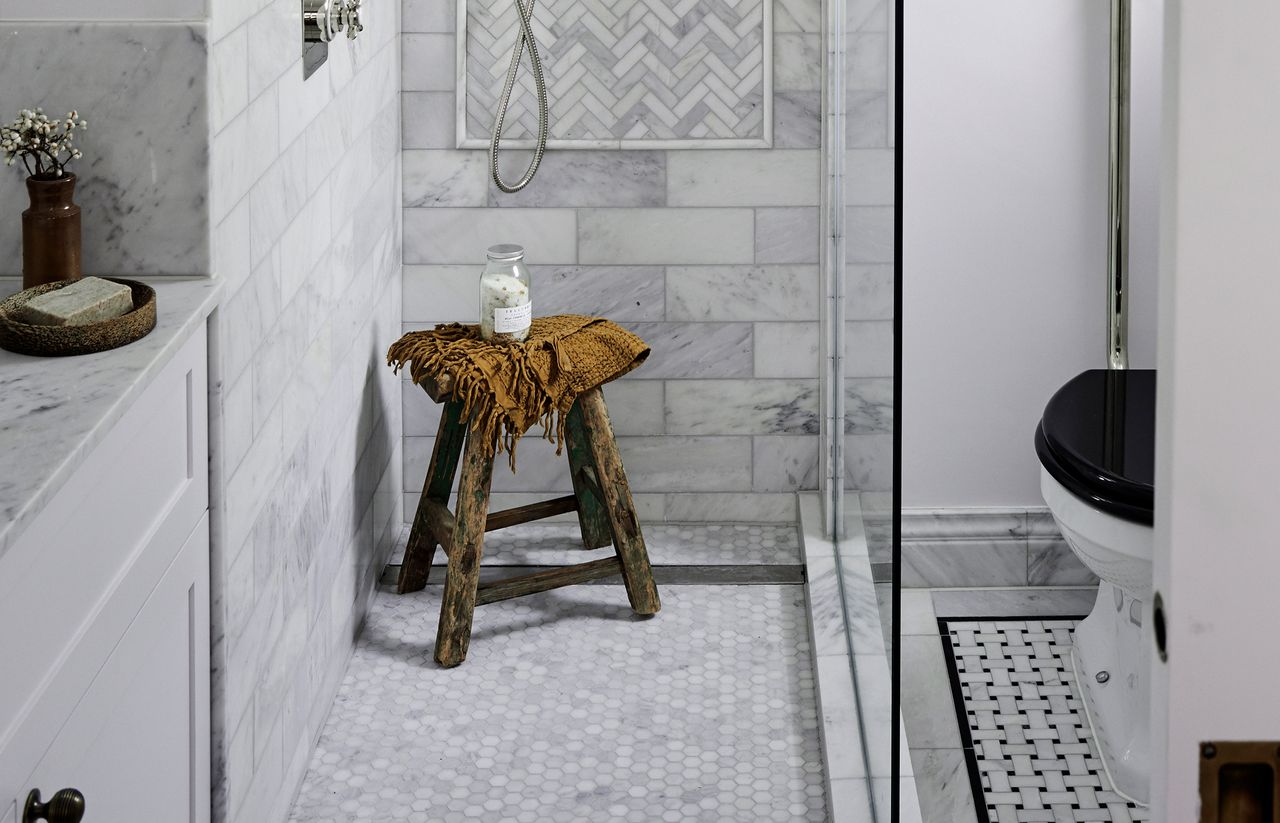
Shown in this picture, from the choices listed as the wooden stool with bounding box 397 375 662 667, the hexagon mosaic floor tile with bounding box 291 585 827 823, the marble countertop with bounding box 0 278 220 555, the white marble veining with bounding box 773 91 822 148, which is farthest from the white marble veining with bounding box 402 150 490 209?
the marble countertop with bounding box 0 278 220 555

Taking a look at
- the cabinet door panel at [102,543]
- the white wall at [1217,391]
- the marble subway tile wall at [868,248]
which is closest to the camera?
the white wall at [1217,391]

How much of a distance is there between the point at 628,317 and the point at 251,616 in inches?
52.7

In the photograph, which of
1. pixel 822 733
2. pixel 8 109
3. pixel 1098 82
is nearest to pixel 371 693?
pixel 822 733

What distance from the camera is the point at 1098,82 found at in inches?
105

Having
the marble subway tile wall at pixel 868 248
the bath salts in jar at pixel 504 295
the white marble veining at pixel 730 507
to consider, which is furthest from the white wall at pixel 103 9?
the white marble veining at pixel 730 507

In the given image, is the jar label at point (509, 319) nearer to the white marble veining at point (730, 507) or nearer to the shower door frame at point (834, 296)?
the shower door frame at point (834, 296)

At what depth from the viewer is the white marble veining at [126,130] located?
1713 mm

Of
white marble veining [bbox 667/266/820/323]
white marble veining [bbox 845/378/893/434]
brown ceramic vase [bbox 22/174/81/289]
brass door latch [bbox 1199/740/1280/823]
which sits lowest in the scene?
brass door latch [bbox 1199/740/1280/823]

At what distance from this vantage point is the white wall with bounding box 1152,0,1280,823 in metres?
0.75

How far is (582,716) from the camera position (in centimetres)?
248

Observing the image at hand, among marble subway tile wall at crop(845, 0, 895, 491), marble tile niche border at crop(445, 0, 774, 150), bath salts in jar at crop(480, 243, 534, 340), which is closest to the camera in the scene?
marble subway tile wall at crop(845, 0, 895, 491)

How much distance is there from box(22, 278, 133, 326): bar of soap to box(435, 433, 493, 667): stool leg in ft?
3.43

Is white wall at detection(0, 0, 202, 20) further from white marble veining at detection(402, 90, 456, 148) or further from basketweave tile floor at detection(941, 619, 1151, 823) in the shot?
basketweave tile floor at detection(941, 619, 1151, 823)

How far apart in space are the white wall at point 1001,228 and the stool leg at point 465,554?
0.87 metres
